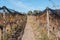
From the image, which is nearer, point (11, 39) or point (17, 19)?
point (11, 39)

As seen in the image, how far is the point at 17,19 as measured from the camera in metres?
12.4

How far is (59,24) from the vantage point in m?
12.6

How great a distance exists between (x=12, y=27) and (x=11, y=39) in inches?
57.0

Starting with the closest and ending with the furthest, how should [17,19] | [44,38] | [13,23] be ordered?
[44,38]
[13,23]
[17,19]

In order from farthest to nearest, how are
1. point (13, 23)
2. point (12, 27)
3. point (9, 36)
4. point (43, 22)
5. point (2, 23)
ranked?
point (43, 22), point (13, 23), point (12, 27), point (2, 23), point (9, 36)

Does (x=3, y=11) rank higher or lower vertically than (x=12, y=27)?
higher

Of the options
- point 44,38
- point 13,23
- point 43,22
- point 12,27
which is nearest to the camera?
point 44,38

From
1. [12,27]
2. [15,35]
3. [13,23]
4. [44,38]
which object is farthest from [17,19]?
[44,38]

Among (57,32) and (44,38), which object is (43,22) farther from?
(44,38)

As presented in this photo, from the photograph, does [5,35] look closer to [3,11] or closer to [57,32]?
[3,11]

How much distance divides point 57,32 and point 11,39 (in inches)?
131

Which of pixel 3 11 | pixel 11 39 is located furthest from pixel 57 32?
pixel 3 11

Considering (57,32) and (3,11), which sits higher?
(3,11)

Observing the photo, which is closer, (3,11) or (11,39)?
(3,11)
